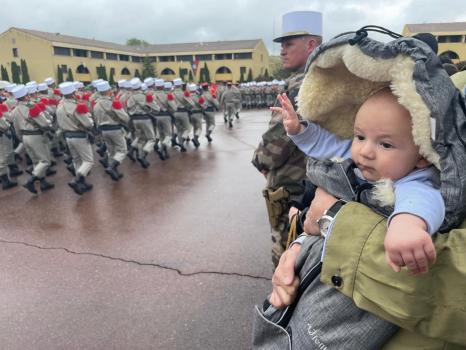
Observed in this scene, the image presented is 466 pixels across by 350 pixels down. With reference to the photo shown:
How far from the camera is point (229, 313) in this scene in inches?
123

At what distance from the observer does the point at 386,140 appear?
1042mm

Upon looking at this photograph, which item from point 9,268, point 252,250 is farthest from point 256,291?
point 9,268

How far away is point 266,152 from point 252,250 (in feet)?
6.55

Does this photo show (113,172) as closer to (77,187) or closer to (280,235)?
(77,187)

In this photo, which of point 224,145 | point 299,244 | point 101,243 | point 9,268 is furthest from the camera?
point 224,145

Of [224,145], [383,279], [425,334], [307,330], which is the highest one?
[383,279]

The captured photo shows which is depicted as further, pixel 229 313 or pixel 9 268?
pixel 9 268

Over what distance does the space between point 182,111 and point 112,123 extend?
3.15m

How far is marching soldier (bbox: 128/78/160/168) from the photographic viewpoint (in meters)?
9.36

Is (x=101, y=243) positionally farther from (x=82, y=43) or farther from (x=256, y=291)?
(x=82, y=43)

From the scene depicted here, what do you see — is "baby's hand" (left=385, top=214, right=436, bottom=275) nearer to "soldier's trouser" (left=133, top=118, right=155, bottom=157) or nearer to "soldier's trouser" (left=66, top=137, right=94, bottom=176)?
"soldier's trouser" (left=66, top=137, right=94, bottom=176)

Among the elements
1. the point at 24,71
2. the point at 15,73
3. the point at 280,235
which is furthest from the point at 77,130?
the point at 24,71

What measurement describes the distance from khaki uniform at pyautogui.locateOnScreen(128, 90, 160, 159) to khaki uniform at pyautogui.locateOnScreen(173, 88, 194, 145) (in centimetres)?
123

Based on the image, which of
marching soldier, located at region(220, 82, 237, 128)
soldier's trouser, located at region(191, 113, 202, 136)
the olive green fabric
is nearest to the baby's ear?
the olive green fabric
